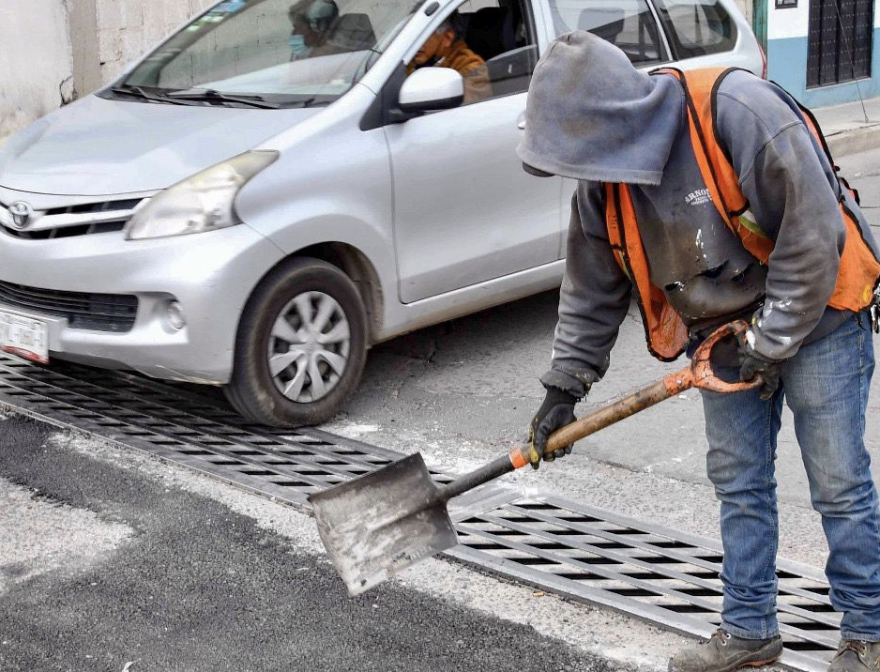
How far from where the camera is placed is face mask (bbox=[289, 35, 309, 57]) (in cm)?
524

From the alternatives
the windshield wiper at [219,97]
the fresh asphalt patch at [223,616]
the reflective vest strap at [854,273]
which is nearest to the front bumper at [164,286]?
the fresh asphalt patch at [223,616]

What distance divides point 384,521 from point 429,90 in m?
2.25

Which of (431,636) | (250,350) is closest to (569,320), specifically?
(431,636)

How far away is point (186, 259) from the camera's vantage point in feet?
14.4

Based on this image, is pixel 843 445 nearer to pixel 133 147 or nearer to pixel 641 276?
pixel 641 276

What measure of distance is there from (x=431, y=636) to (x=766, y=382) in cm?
115

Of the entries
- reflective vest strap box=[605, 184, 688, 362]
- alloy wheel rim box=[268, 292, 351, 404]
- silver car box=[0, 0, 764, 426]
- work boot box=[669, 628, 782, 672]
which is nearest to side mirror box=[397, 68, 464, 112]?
silver car box=[0, 0, 764, 426]

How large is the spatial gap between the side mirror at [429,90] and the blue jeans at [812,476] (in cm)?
230

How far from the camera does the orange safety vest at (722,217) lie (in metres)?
2.62

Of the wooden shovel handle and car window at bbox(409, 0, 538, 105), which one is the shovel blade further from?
car window at bbox(409, 0, 538, 105)

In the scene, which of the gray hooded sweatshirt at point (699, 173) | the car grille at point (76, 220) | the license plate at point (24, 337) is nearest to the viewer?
the gray hooded sweatshirt at point (699, 173)

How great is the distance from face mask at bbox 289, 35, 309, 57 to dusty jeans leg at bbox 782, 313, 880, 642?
304cm

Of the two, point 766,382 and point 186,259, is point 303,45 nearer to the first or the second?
point 186,259

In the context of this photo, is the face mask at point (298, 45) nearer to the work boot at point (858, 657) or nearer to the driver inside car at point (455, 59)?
the driver inside car at point (455, 59)
